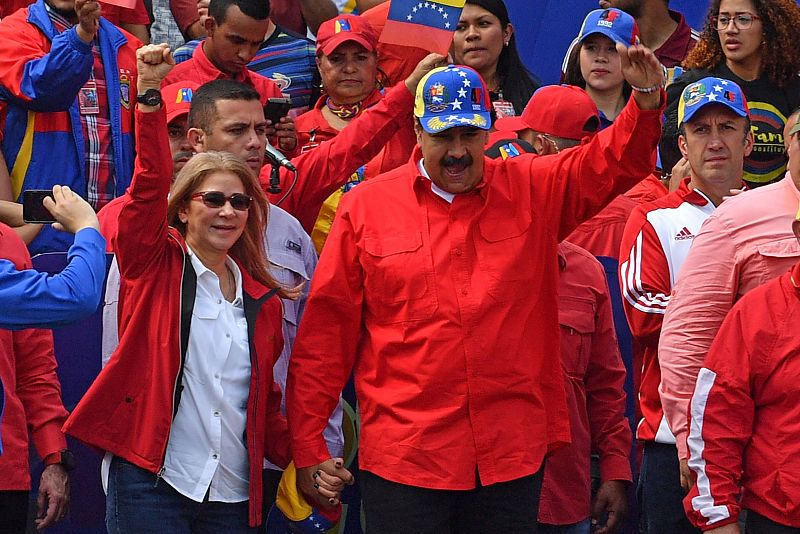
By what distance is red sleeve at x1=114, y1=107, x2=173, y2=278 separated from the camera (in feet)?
15.5

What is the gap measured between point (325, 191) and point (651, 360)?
64.8 inches

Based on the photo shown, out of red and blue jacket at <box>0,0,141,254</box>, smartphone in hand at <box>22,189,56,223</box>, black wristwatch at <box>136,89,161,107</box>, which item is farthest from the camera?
red and blue jacket at <box>0,0,141,254</box>

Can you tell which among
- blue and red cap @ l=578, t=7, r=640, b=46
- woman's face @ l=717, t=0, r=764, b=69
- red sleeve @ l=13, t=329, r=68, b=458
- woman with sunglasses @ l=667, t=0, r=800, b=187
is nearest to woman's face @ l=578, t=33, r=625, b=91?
blue and red cap @ l=578, t=7, r=640, b=46

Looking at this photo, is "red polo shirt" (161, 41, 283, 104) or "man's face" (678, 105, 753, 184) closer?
"man's face" (678, 105, 753, 184)

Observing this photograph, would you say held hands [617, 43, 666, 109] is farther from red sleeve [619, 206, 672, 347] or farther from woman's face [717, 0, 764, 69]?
woman's face [717, 0, 764, 69]

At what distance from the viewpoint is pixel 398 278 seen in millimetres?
4844

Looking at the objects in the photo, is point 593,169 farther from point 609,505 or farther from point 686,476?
point 609,505

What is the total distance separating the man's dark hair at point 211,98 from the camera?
593cm

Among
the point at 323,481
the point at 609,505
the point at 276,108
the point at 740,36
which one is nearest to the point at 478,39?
the point at 740,36

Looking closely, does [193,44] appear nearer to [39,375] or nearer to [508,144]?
[508,144]

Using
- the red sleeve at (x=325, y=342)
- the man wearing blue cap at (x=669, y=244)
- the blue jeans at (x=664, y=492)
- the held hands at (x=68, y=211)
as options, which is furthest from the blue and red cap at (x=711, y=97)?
the held hands at (x=68, y=211)

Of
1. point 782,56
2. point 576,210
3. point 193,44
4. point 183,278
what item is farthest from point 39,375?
point 782,56

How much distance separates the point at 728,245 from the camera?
4984 millimetres

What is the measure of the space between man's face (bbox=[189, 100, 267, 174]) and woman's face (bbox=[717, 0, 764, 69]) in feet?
9.76
